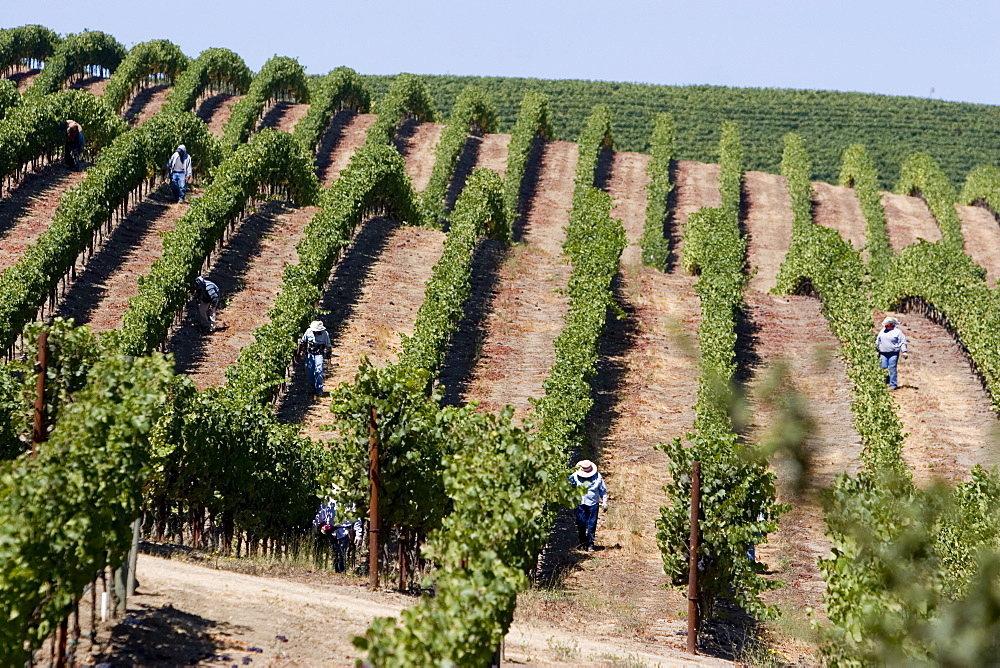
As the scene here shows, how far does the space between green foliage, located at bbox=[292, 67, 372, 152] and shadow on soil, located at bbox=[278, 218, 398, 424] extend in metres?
12.6

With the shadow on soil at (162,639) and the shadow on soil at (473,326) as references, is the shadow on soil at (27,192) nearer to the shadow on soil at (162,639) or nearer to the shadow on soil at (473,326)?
the shadow on soil at (473,326)

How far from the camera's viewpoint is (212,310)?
27625 mm

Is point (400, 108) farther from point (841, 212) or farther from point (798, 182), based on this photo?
point (841, 212)

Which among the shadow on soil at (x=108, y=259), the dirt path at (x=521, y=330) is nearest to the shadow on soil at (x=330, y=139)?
the dirt path at (x=521, y=330)

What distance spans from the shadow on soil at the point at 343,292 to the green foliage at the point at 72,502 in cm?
1140

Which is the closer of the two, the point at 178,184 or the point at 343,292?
the point at 343,292

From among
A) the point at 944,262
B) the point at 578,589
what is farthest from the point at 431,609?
the point at 944,262

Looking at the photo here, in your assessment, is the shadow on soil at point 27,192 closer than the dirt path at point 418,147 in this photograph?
Yes

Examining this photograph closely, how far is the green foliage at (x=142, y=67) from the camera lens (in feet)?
169

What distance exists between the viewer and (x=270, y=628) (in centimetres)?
1282

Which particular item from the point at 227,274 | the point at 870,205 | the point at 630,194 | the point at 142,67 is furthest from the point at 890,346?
the point at 142,67

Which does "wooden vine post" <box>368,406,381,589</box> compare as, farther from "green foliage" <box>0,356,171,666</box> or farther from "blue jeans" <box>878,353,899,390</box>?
"blue jeans" <box>878,353,899,390</box>

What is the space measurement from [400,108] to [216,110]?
781 cm

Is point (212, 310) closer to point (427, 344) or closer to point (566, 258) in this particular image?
point (427, 344)
